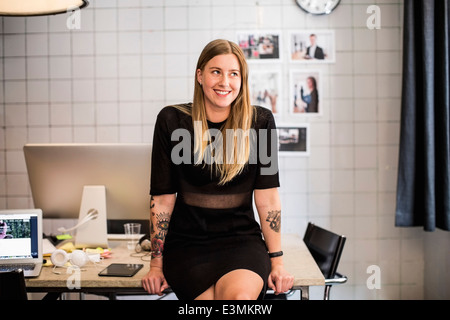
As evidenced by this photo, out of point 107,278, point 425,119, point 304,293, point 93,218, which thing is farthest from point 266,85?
point 107,278

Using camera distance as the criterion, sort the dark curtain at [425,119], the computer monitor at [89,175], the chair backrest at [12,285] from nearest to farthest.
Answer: the chair backrest at [12,285] < the computer monitor at [89,175] < the dark curtain at [425,119]

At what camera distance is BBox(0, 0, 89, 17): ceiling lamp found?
168 cm

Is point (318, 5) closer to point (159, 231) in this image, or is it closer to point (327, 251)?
point (327, 251)

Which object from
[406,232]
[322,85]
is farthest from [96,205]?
[406,232]

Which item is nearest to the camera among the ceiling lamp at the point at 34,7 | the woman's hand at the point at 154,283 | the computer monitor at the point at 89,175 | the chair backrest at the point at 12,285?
the chair backrest at the point at 12,285

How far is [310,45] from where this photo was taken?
2.79 meters

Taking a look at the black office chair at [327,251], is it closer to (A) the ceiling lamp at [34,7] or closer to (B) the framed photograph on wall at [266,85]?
(B) the framed photograph on wall at [266,85]

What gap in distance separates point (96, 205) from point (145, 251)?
286 millimetres

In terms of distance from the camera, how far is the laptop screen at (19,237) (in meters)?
1.62

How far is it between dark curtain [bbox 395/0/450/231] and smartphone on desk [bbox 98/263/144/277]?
169 centimetres

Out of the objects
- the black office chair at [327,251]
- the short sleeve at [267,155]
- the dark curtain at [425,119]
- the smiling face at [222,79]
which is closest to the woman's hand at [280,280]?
the short sleeve at [267,155]
